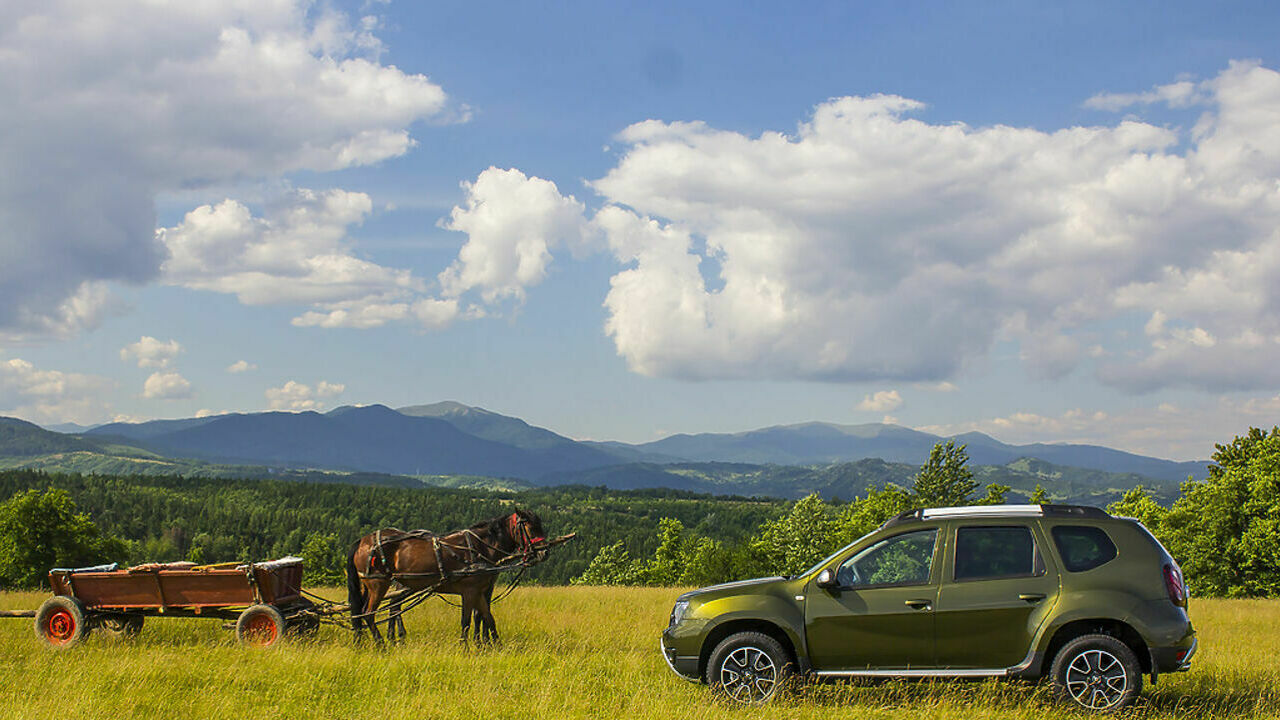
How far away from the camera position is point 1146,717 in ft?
26.5

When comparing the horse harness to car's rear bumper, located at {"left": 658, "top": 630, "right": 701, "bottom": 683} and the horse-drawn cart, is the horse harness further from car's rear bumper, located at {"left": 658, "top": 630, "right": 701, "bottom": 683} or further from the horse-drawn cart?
car's rear bumper, located at {"left": 658, "top": 630, "right": 701, "bottom": 683}

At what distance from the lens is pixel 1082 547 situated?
8.52m

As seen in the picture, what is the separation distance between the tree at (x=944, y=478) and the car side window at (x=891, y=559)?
143ft

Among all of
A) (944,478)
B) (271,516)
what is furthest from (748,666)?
(271,516)

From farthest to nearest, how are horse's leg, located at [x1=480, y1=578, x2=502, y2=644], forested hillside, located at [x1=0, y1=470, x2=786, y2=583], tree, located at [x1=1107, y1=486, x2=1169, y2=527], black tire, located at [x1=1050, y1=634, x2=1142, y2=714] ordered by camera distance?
1. forested hillside, located at [x1=0, y1=470, x2=786, y2=583]
2. tree, located at [x1=1107, y1=486, x2=1169, y2=527]
3. horse's leg, located at [x1=480, y1=578, x2=502, y2=644]
4. black tire, located at [x1=1050, y1=634, x2=1142, y2=714]

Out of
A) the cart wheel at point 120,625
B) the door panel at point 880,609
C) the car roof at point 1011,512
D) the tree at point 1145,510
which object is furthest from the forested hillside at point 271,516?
the car roof at point 1011,512

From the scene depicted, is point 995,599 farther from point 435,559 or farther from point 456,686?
point 435,559

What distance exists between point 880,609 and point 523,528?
6.47 meters

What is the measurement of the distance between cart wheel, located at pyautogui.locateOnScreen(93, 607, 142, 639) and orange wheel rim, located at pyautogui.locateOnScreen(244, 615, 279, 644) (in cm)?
228

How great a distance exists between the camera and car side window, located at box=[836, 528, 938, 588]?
28.9 feet

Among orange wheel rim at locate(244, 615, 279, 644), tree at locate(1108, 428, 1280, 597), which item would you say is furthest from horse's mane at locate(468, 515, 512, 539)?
tree at locate(1108, 428, 1280, 597)

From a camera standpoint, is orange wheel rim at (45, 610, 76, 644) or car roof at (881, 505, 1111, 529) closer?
car roof at (881, 505, 1111, 529)

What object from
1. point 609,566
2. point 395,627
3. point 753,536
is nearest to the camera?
point 395,627

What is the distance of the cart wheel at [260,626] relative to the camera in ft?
40.0
